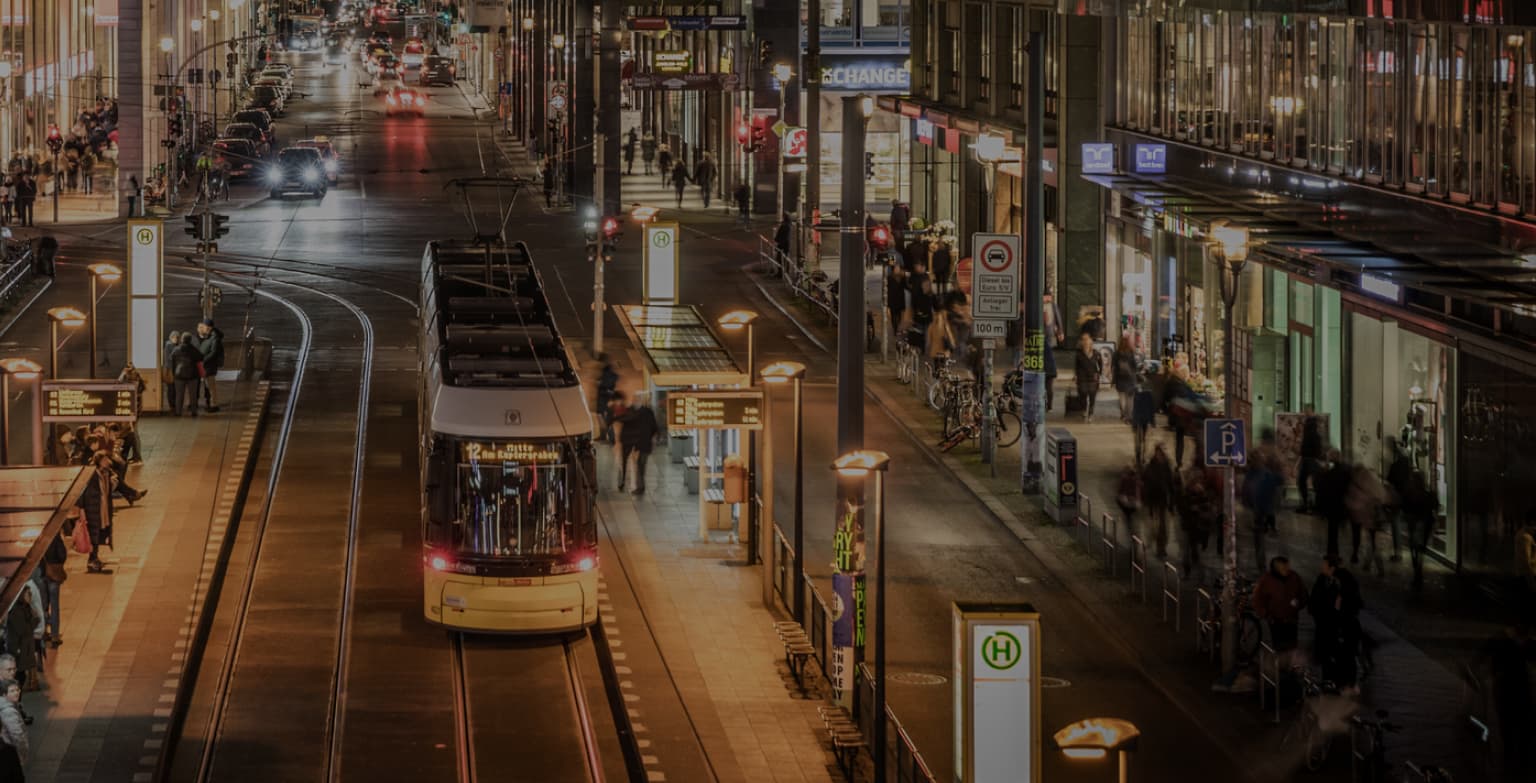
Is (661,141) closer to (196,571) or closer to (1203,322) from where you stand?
(1203,322)

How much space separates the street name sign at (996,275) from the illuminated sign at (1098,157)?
851 centimetres

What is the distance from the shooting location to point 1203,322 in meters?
43.0

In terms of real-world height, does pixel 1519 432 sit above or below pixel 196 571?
above

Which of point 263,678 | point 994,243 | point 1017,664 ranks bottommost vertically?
point 263,678

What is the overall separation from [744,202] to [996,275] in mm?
37467

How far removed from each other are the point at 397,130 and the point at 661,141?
13617 millimetres

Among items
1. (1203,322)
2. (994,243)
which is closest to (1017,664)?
(994,243)

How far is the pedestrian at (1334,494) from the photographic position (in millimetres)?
30047

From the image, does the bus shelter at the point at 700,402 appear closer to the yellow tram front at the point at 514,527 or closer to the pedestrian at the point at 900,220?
the yellow tram front at the point at 514,527

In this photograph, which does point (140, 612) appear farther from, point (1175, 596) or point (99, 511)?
point (1175, 596)

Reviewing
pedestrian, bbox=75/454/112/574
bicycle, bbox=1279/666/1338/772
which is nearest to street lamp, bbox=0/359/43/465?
pedestrian, bbox=75/454/112/574

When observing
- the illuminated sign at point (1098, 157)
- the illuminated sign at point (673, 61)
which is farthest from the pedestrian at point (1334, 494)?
the illuminated sign at point (673, 61)

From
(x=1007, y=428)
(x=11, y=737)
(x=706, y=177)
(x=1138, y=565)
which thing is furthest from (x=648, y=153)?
(x=11, y=737)

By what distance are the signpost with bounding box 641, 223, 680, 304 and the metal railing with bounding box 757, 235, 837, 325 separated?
210 inches
